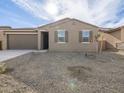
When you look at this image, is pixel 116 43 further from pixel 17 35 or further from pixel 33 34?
pixel 17 35

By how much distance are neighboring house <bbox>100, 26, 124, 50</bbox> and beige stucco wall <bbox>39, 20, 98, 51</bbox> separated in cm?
410

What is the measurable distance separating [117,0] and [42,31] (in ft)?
39.7

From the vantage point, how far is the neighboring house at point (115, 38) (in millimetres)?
22487

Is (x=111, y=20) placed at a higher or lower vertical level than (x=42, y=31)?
higher

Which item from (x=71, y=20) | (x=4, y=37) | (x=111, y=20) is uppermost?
(x=111, y=20)

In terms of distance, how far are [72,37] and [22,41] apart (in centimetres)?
781

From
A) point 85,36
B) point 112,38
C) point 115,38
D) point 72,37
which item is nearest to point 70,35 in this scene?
point 72,37

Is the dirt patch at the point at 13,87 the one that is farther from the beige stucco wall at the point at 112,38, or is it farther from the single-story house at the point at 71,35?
the beige stucco wall at the point at 112,38

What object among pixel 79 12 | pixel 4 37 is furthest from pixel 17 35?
pixel 79 12

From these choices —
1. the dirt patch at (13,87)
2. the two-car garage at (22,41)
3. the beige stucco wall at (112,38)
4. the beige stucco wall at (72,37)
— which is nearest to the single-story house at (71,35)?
the beige stucco wall at (72,37)

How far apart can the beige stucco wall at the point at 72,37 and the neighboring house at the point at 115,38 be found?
4097mm

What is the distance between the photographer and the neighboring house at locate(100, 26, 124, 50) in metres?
22.5

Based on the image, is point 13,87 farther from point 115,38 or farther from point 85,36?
point 115,38

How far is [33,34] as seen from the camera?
23859mm
